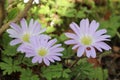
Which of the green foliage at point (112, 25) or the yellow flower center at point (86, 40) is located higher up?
the green foliage at point (112, 25)

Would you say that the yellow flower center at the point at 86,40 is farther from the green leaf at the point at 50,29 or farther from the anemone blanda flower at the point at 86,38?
the green leaf at the point at 50,29

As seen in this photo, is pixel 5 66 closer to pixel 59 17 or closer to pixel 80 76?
pixel 80 76

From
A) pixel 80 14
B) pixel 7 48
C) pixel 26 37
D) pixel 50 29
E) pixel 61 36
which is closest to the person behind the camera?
pixel 26 37

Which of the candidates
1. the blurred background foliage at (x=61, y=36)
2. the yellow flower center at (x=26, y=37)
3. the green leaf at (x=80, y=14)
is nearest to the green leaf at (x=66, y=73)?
the blurred background foliage at (x=61, y=36)

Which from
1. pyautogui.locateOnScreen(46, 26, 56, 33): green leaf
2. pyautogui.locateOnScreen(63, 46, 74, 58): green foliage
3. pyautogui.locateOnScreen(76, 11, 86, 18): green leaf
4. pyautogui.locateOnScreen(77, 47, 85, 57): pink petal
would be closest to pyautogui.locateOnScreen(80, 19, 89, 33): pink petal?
pyautogui.locateOnScreen(77, 47, 85, 57): pink petal

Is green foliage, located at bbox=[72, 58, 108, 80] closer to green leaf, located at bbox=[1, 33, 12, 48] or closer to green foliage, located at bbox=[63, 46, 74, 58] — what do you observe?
green foliage, located at bbox=[63, 46, 74, 58]

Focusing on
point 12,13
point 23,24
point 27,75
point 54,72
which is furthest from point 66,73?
point 12,13

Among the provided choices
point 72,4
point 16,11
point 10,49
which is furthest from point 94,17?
point 10,49

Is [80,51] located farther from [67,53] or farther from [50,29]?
[50,29]
